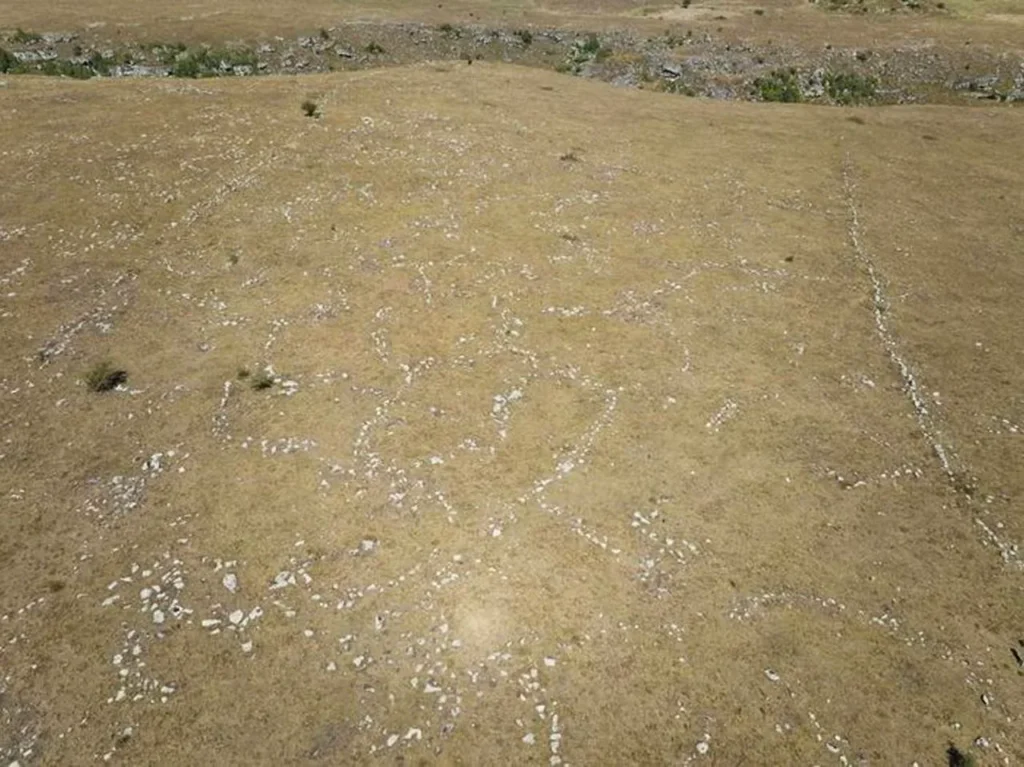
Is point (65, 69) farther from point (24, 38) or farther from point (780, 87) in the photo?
point (780, 87)

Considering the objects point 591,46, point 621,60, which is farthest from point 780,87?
point 591,46

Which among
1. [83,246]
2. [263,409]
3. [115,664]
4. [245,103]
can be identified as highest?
[245,103]

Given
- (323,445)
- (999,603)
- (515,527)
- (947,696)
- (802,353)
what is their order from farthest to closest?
(802,353)
(323,445)
(515,527)
(999,603)
(947,696)

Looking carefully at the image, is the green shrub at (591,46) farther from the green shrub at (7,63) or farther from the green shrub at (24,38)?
the green shrub at (24,38)

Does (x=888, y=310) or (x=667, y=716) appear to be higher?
(x=888, y=310)

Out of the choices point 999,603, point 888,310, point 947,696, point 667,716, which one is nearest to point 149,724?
point 667,716

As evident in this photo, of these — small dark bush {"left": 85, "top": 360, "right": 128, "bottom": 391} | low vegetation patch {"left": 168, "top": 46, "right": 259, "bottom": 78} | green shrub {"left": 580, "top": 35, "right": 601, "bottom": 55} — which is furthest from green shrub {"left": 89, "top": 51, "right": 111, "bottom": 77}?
small dark bush {"left": 85, "top": 360, "right": 128, "bottom": 391}

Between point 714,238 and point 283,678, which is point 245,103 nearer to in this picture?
point 714,238
